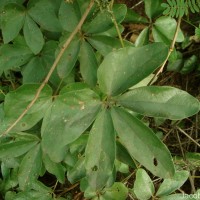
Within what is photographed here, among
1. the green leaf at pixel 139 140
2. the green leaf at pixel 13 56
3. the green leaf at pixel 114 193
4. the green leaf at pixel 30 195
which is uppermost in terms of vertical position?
the green leaf at pixel 13 56

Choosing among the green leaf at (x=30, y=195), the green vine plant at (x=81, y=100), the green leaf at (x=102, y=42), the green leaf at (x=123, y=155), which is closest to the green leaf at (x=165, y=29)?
the green vine plant at (x=81, y=100)

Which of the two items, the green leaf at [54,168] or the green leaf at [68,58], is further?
the green leaf at [54,168]

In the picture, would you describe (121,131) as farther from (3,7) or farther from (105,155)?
(3,7)

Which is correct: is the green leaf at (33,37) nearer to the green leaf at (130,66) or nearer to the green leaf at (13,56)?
the green leaf at (13,56)

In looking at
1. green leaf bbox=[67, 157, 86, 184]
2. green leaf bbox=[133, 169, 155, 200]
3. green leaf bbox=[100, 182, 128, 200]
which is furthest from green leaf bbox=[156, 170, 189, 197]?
green leaf bbox=[67, 157, 86, 184]

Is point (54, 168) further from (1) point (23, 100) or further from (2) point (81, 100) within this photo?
(2) point (81, 100)

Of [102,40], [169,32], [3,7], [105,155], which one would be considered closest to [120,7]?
[102,40]

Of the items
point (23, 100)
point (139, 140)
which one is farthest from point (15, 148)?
point (139, 140)
